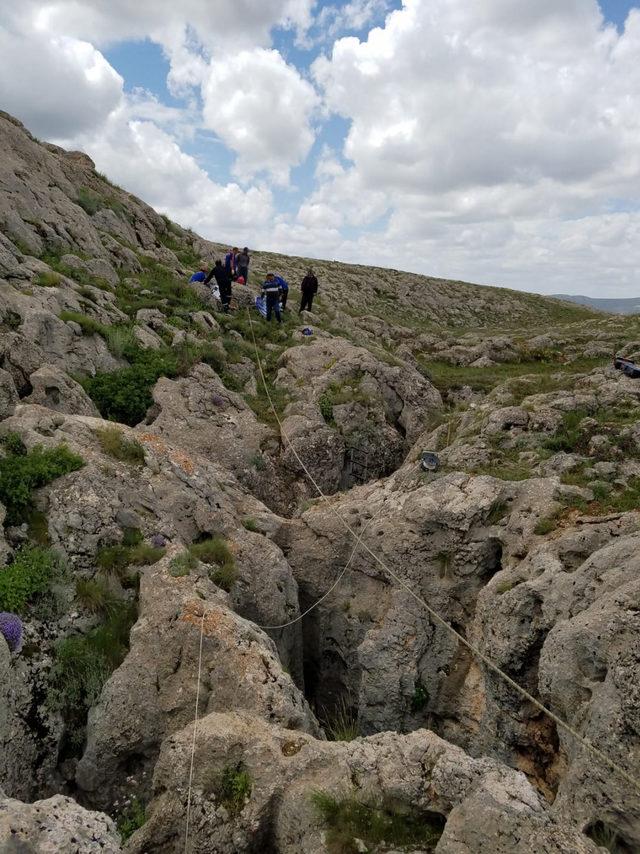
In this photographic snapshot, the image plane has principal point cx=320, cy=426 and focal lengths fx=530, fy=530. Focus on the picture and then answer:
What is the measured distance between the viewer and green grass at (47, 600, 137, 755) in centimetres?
810

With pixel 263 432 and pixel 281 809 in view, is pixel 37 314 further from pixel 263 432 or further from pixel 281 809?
pixel 281 809

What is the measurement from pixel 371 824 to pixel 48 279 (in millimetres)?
19119

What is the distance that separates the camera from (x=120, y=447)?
12.5 meters

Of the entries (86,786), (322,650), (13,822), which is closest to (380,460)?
(322,650)

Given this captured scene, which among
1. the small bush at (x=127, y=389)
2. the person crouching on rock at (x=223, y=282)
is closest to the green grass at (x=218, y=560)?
the small bush at (x=127, y=389)

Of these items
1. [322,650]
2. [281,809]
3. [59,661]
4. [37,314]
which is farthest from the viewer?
[37,314]

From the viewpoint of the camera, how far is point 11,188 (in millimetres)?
22656

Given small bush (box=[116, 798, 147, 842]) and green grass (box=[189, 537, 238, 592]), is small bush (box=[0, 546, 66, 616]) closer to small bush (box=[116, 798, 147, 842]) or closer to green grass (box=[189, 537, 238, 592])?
green grass (box=[189, 537, 238, 592])

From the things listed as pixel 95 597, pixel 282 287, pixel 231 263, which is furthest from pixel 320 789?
pixel 231 263

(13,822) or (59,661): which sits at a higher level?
(13,822)

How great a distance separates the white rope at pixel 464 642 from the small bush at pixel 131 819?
16.3ft

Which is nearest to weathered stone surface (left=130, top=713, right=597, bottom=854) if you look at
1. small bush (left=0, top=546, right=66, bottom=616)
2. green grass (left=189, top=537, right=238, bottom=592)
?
small bush (left=0, top=546, right=66, bottom=616)

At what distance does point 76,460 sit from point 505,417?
471 inches

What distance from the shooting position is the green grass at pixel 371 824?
5.50m
